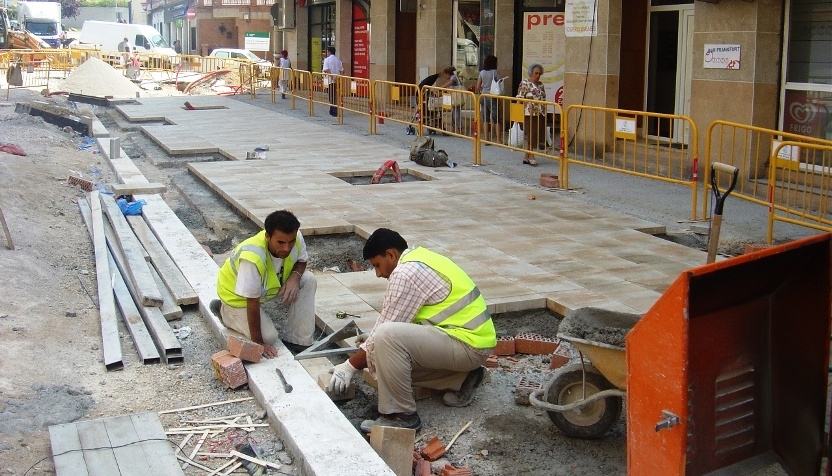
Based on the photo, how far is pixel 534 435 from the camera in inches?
212

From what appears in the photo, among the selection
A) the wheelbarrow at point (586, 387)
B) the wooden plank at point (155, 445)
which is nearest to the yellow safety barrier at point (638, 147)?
the wheelbarrow at point (586, 387)

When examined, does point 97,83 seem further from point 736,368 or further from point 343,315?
point 736,368

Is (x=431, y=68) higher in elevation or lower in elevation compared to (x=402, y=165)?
higher

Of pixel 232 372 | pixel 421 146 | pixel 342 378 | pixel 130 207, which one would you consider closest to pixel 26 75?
pixel 421 146

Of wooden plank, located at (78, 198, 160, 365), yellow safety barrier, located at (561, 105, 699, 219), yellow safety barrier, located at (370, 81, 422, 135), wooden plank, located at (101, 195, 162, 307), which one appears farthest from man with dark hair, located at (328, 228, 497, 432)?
yellow safety barrier, located at (370, 81, 422, 135)

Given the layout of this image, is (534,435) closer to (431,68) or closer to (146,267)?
(146,267)

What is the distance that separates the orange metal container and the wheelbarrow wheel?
1.00 metres

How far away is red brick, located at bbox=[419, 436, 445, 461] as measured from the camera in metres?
5.12

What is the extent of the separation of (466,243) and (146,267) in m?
2.99

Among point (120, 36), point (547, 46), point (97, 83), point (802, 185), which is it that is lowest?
point (802, 185)

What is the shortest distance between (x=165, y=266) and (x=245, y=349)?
266cm

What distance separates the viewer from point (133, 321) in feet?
22.8

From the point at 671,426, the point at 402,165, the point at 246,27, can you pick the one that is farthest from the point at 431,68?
the point at 246,27

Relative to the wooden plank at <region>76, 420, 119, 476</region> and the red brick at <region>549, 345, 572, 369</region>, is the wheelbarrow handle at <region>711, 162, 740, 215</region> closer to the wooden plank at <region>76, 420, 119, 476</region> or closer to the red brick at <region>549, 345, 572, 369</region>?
the red brick at <region>549, 345, 572, 369</region>
